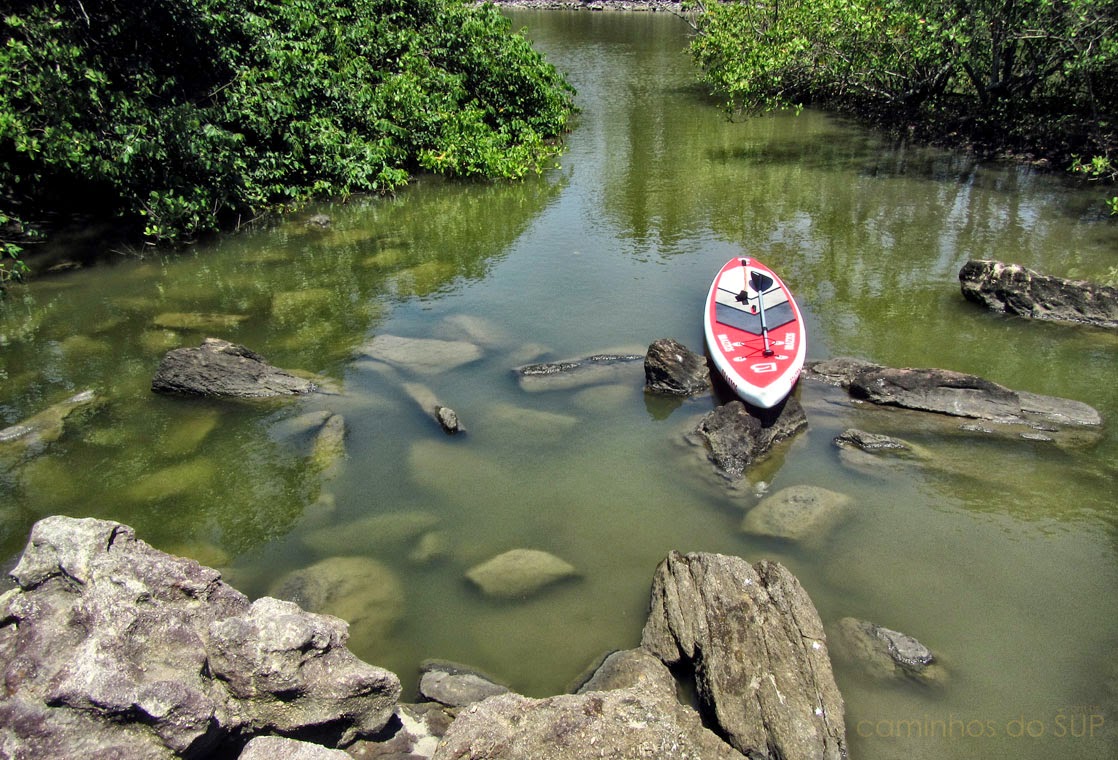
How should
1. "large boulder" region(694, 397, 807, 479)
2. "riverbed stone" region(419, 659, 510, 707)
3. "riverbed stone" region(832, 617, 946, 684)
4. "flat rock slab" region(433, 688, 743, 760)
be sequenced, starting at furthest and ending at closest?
"large boulder" region(694, 397, 807, 479) → "riverbed stone" region(832, 617, 946, 684) → "riverbed stone" region(419, 659, 510, 707) → "flat rock slab" region(433, 688, 743, 760)

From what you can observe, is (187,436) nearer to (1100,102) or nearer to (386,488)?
(386,488)

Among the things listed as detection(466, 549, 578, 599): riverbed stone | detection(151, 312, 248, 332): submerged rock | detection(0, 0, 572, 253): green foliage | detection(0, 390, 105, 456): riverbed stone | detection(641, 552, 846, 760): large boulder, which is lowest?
detection(466, 549, 578, 599): riverbed stone

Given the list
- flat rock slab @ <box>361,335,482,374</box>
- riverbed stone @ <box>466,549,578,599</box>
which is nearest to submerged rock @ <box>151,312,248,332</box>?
flat rock slab @ <box>361,335,482,374</box>

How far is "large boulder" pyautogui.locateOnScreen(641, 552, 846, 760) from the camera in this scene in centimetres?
561

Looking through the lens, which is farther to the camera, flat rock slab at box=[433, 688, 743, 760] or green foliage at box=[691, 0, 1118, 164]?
green foliage at box=[691, 0, 1118, 164]

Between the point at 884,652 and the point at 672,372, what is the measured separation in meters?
4.93

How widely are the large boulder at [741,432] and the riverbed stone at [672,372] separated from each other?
2.77 feet

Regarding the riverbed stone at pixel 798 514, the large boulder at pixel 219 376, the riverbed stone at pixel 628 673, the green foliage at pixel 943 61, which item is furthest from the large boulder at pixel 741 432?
the green foliage at pixel 943 61

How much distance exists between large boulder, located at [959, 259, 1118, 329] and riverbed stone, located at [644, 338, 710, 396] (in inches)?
210

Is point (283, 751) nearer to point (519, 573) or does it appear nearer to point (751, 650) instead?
point (519, 573)

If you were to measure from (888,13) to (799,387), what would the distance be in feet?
52.6

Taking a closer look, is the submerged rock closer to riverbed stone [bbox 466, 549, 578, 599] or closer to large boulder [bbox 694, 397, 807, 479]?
riverbed stone [bbox 466, 549, 578, 599]

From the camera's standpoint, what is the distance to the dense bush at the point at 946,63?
1789 centimetres

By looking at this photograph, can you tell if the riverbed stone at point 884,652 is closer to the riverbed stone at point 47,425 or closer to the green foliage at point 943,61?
the riverbed stone at point 47,425
